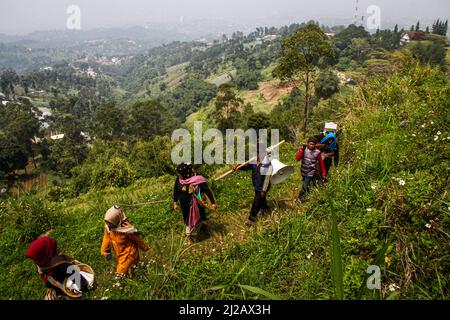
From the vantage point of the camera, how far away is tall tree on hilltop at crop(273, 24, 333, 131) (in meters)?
20.1

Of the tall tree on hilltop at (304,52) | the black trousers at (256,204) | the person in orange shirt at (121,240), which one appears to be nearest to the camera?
the person in orange shirt at (121,240)

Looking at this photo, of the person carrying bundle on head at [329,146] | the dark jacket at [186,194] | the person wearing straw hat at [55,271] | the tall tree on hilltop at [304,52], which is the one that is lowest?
the person wearing straw hat at [55,271]

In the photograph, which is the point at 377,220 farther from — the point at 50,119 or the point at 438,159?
the point at 50,119

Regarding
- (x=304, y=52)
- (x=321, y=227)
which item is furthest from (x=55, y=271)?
(x=304, y=52)

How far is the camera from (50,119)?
93250 millimetres

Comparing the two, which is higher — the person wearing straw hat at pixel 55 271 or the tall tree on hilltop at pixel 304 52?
the tall tree on hilltop at pixel 304 52

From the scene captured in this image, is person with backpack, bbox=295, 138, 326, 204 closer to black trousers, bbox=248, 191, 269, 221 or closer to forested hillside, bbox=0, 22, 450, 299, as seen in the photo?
forested hillside, bbox=0, 22, 450, 299

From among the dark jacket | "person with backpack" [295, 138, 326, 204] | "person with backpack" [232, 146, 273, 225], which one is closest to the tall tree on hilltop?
"person with backpack" [295, 138, 326, 204]

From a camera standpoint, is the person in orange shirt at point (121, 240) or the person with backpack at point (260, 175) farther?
the person with backpack at point (260, 175)

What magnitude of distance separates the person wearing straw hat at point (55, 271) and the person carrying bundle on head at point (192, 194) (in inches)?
76.1

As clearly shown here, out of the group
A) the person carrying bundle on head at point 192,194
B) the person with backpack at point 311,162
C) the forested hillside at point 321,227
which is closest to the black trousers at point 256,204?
the forested hillside at point 321,227

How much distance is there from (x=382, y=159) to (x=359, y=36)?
114152mm

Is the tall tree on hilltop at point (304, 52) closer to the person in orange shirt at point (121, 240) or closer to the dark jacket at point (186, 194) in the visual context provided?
the dark jacket at point (186, 194)

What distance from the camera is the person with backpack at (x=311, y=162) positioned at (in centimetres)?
607
